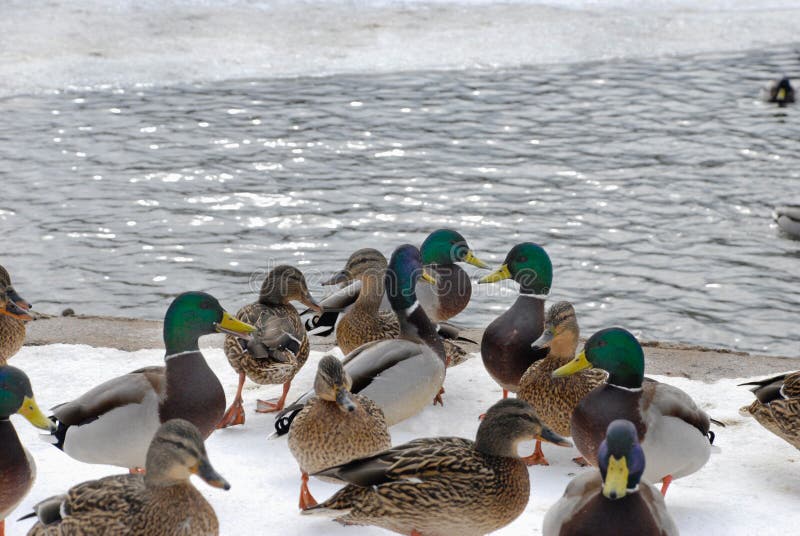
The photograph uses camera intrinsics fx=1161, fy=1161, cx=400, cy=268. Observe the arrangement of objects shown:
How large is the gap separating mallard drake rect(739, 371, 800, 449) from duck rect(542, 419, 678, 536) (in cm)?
137

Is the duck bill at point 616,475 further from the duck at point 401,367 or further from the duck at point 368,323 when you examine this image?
the duck at point 368,323

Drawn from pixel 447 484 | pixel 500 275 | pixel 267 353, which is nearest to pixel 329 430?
pixel 447 484

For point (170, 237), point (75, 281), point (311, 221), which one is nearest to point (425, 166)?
point (311, 221)

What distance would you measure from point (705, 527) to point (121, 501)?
7.29ft

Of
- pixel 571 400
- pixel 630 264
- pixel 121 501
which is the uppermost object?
pixel 121 501

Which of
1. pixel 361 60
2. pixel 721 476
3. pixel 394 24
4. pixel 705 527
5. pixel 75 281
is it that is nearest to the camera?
pixel 705 527

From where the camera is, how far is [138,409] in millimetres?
4629

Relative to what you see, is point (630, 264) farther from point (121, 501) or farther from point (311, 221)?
point (121, 501)

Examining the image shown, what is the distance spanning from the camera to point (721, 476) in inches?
199

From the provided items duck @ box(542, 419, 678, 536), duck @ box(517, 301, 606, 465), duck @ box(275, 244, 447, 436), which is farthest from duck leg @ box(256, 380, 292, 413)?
duck @ box(542, 419, 678, 536)

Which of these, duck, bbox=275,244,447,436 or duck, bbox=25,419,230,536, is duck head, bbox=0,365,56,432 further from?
duck, bbox=275,244,447,436

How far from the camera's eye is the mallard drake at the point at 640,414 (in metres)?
4.62

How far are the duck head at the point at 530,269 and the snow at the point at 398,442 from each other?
582 millimetres

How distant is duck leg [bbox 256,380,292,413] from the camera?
5.67 metres
